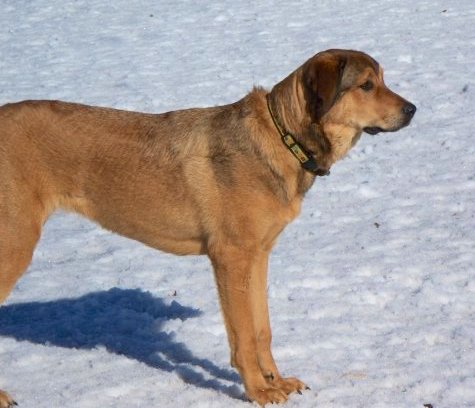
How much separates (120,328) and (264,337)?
1359 mm

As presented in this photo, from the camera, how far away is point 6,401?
4840 mm

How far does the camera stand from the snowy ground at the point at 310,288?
5.09m

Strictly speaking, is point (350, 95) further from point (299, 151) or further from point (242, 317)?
point (242, 317)

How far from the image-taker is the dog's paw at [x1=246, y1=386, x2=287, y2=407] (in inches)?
192

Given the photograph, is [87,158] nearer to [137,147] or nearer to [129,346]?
[137,147]

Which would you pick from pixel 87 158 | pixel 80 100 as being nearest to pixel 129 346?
pixel 87 158

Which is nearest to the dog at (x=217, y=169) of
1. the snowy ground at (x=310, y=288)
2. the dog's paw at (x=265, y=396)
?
the dog's paw at (x=265, y=396)

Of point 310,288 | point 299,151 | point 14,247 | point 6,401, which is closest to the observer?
point 6,401

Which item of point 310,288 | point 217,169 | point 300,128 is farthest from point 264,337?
point 310,288

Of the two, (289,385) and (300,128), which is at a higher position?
(300,128)

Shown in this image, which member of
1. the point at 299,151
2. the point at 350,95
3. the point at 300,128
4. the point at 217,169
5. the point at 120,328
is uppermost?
the point at 350,95

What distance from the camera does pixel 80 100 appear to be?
1184 centimetres

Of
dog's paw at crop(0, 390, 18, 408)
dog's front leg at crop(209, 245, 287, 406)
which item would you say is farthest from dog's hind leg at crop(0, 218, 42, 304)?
dog's front leg at crop(209, 245, 287, 406)

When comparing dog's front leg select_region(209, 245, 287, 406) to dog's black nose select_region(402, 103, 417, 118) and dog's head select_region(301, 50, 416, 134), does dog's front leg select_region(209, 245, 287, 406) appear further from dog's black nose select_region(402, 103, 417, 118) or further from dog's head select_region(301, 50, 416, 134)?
dog's black nose select_region(402, 103, 417, 118)
